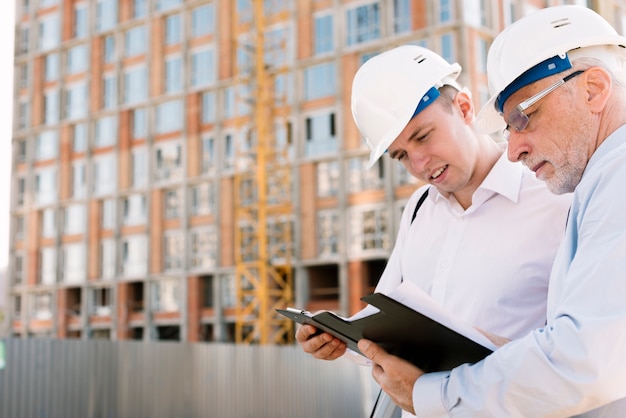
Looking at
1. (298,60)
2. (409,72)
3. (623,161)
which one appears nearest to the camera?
(623,161)

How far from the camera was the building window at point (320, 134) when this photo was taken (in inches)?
1147

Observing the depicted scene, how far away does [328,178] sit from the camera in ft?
95.7

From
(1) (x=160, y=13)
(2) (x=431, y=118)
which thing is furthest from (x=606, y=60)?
(1) (x=160, y=13)

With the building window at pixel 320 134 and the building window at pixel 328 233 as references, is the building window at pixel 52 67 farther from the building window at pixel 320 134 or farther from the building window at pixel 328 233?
the building window at pixel 328 233

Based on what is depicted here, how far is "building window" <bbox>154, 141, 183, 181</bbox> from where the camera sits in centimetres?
3331

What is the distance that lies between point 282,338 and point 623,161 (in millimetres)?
30009

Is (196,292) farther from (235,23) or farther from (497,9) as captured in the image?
(497,9)

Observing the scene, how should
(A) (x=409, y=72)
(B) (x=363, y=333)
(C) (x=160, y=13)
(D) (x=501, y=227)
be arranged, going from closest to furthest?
(B) (x=363, y=333)
(D) (x=501, y=227)
(A) (x=409, y=72)
(C) (x=160, y=13)

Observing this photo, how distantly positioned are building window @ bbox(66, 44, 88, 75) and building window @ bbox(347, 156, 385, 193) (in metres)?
15.4

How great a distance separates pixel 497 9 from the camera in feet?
92.3

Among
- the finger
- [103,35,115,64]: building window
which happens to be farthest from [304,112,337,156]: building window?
the finger

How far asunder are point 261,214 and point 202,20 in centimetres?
910

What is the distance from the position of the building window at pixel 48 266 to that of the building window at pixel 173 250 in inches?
267

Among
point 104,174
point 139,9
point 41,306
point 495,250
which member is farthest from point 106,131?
point 495,250
